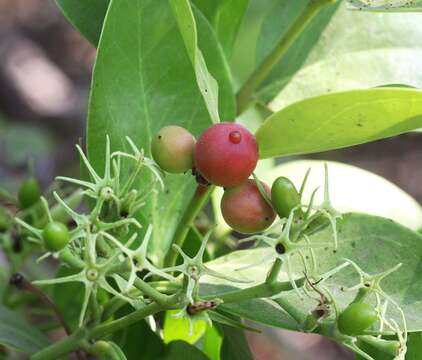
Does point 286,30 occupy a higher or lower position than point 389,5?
lower

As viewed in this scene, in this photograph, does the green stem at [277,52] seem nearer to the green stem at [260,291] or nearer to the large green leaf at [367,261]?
the large green leaf at [367,261]

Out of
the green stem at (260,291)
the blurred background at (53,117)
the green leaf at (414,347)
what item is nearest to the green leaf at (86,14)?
the green stem at (260,291)

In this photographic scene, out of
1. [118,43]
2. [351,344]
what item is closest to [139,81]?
[118,43]

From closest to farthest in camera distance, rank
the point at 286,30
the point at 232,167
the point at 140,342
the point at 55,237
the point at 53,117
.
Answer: the point at 55,237 → the point at 232,167 → the point at 140,342 → the point at 286,30 → the point at 53,117

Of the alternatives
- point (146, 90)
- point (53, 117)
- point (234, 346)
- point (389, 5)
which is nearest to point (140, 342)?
point (234, 346)

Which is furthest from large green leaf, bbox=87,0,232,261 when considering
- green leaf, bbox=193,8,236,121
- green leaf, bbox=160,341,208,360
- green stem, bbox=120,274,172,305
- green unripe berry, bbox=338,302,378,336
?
green unripe berry, bbox=338,302,378,336

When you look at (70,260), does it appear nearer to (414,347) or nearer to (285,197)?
(285,197)
